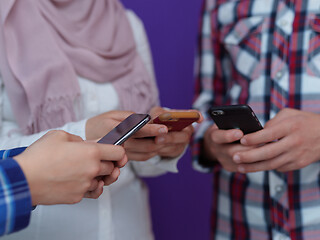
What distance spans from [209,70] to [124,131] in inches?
22.0

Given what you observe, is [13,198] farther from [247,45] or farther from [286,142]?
[247,45]

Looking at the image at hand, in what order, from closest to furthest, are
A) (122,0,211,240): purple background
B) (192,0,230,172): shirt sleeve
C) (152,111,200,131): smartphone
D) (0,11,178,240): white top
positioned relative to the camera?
(152,111,200,131): smartphone, (0,11,178,240): white top, (192,0,230,172): shirt sleeve, (122,0,211,240): purple background

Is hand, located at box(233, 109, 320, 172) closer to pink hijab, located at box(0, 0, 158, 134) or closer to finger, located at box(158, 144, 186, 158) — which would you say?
finger, located at box(158, 144, 186, 158)

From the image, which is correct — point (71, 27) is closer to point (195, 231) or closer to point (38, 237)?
point (38, 237)

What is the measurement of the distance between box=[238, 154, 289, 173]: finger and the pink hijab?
32 cm

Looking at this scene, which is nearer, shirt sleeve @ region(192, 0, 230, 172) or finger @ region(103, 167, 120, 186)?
finger @ region(103, 167, 120, 186)

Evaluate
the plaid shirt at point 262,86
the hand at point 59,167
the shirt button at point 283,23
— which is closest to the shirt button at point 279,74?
the plaid shirt at point 262,86

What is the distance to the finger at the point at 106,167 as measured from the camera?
1.95ft

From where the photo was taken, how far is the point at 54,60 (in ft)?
2.89

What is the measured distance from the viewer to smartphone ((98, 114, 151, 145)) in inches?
24.5

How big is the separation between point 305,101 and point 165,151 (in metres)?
0.35

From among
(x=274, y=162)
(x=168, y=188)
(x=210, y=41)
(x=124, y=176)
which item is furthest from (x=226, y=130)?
(x=168, y=188)

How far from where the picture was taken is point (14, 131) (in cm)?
89

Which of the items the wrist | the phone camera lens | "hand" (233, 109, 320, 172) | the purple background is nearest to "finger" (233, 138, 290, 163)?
"hand" (233, 109, 320, 172)
